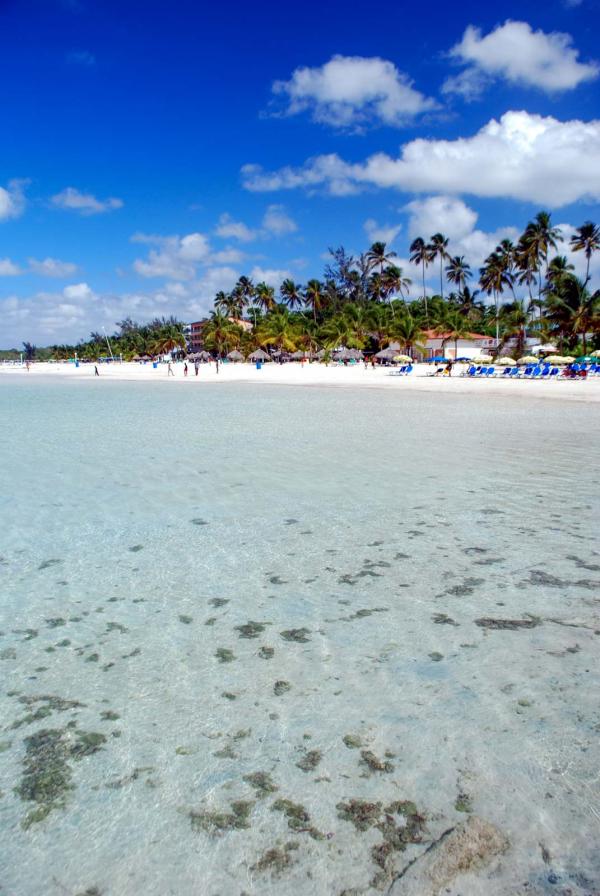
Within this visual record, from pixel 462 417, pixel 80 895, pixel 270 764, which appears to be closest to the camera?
pixel 80 895

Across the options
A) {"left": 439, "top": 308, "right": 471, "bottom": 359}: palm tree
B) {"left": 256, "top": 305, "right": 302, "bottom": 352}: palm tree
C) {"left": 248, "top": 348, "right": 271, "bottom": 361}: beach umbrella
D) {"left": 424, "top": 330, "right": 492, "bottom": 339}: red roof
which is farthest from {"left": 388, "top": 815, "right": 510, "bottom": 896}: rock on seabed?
{"left": 248, "top": 348, "right": 271, "bottom": 361}: beach umbrella

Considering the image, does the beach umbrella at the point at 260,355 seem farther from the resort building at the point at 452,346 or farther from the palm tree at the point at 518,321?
the palm tree at the point at 518,321

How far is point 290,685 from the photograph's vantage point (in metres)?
3.04

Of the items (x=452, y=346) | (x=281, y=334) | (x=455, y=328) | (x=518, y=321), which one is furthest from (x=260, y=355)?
(x=518, y=321)

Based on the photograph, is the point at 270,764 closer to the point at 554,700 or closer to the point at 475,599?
the point at 554,700

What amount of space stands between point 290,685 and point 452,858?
1203 millimetres

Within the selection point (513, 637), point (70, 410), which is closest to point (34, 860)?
Result: point (513, 637)

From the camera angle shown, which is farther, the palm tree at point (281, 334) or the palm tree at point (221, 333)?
the palm tree at point (221, 333)

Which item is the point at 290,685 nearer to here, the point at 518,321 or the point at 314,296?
the point at 518,321

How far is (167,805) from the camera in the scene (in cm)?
225

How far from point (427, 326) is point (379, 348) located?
600cm

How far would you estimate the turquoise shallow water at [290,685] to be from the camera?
2.05m

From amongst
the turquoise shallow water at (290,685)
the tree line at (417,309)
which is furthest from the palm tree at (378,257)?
the turquoise shallow water at (290,685)

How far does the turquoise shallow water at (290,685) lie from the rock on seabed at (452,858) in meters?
0.05
